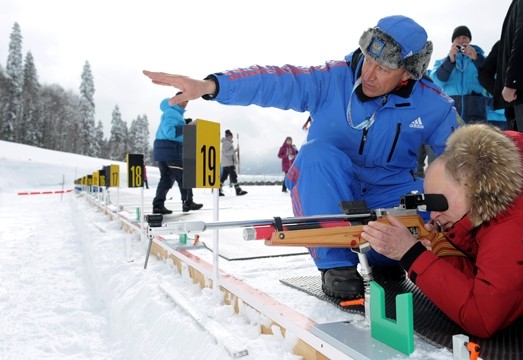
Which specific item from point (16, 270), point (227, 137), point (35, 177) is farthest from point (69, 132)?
point (16, 270)

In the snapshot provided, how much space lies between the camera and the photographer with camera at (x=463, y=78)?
4184 millimetres

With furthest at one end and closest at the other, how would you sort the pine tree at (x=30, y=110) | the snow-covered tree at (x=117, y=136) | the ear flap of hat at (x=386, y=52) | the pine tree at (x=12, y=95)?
the snow-covered tree at (x=117, y=136) → the pine tree at (x=30, y=110) → the pine tree at (x=12, y=95) → the ear flap of hat at (x=386, y=52)

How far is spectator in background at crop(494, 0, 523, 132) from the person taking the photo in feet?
9.23

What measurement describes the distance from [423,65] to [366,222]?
981 mm

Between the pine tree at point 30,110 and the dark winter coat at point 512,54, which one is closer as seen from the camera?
the dark winter coat at point 512,54

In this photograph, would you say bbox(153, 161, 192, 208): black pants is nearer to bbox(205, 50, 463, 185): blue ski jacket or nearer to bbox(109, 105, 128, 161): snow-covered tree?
bbox(205, 50, 463, 185): blue ski jacket

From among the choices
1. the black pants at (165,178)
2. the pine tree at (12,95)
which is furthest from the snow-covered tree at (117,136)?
the black pants at (165,178)

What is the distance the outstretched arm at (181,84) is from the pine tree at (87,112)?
57858 mm

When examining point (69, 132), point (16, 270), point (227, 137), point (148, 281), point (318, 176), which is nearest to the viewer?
point (318, 176)

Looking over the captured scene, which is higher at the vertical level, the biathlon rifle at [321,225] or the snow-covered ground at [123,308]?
the biathlon rifle at [321,225]

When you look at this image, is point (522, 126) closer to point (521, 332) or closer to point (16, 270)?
point (521, 332)

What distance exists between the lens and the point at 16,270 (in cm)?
417

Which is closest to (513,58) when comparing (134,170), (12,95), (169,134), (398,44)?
(398,44)

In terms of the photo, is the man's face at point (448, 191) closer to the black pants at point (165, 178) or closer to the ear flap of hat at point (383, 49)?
the ear flap of hat at point (383, 49)
